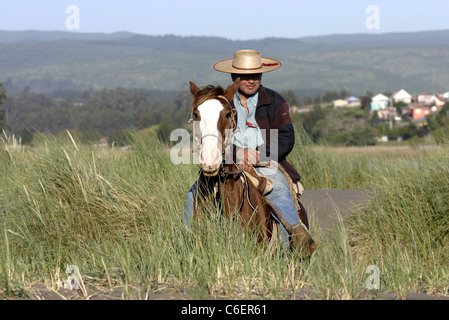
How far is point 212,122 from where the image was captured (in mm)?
4242

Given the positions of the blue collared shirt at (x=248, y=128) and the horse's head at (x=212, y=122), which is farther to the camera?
the blue collared shirt at (x=248, y=128)

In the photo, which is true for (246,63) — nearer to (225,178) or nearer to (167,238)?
(225,178)

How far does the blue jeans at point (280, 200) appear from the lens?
5.10 meters

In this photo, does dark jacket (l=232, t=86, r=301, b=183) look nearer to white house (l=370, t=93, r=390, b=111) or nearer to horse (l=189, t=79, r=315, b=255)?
horse (l=189, t=79, r=315, b=255)

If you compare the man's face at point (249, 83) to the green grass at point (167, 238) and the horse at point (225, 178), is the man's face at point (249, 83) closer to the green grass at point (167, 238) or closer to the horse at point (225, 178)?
the horse at point (225, 178)

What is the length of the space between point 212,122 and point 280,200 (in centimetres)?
124

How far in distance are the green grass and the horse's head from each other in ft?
2.25

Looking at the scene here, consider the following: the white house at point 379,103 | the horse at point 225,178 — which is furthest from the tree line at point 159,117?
the horse at point 225,178

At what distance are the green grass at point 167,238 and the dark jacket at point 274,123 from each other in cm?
85

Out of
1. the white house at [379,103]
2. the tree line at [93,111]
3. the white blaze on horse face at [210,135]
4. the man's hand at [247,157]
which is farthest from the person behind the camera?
the white house at [379,103]

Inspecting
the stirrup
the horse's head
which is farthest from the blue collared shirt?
the horse's head

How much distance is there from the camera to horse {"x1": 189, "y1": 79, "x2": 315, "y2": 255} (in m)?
4.18

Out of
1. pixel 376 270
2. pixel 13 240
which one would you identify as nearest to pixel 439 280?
pixel 376 270

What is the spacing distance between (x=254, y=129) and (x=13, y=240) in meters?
2.51
